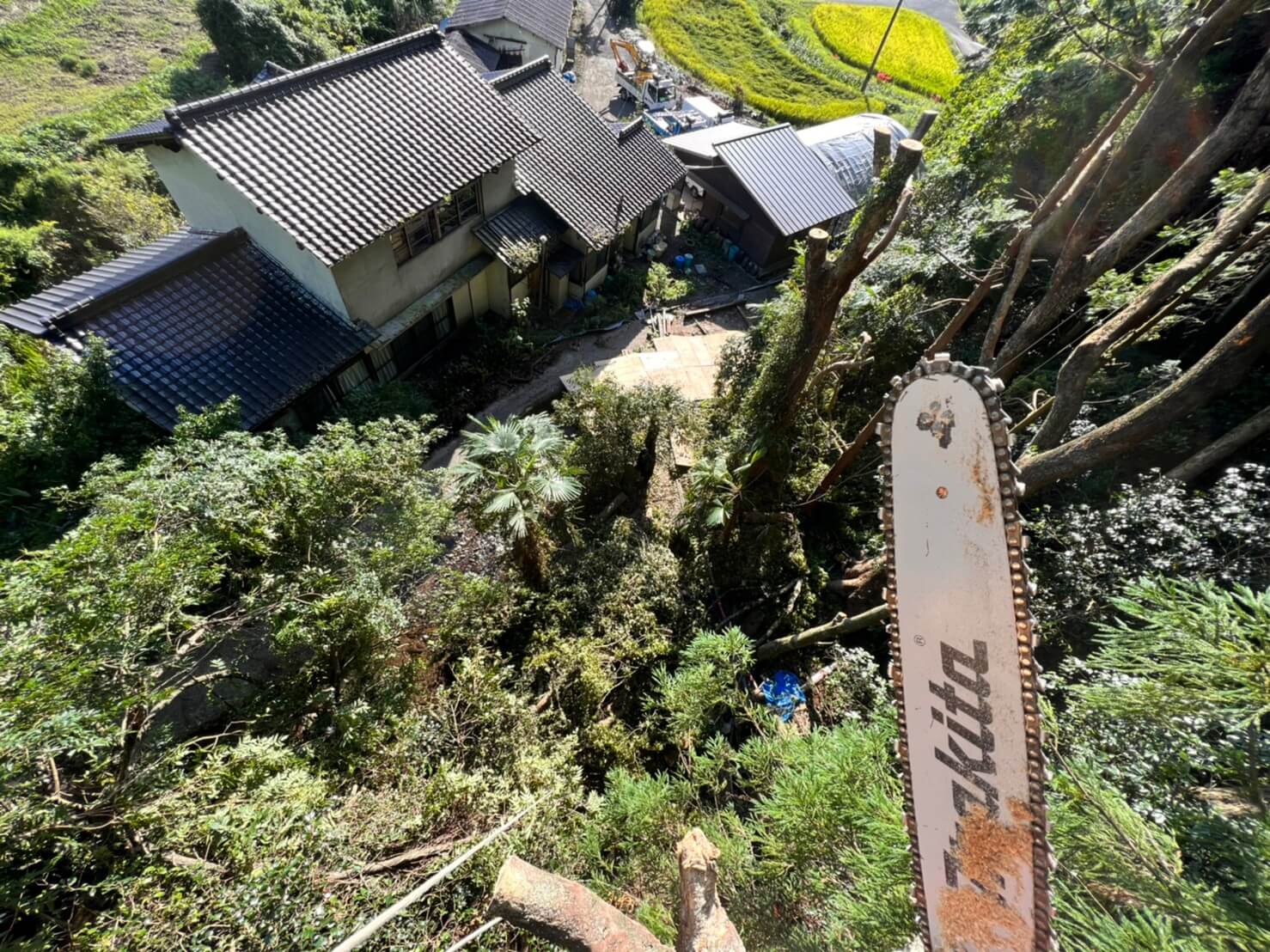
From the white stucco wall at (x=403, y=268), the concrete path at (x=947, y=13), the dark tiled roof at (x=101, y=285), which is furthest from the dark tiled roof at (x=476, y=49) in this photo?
the concrete path at (x=947, y=13)

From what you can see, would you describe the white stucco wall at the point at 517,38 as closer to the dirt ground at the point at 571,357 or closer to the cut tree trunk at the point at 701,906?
the dirt ground at the point at 571,357

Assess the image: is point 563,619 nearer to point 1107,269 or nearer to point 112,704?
point 112,704

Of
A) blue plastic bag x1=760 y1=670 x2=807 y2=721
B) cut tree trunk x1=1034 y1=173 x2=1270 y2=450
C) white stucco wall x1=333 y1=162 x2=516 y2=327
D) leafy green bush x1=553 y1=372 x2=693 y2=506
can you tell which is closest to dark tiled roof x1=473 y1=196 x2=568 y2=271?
white stucco wall x1=333 y1=162 x2=516 y2=327

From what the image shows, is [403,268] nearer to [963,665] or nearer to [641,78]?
[963,665]

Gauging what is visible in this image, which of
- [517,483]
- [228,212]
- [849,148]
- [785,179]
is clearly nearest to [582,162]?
[785,179]

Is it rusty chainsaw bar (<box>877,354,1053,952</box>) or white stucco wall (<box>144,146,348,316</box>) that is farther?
white stucco wall (<box>144,146,348,316</box>)

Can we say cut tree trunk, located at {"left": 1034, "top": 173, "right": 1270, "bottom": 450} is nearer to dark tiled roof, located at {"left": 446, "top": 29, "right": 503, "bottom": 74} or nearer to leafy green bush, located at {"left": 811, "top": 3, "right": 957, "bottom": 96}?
dark tiled roof, located at {"left": 446, "top": 29, "right": 503, "bottom": 74}
